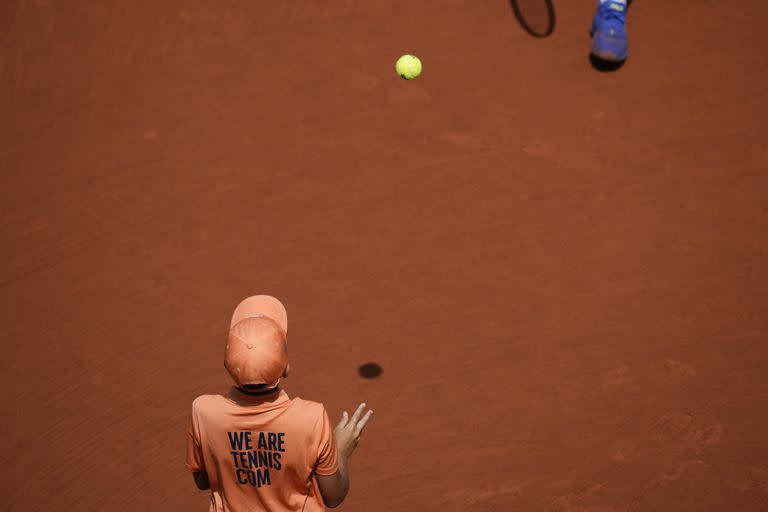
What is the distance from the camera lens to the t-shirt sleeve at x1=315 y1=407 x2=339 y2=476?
3.16 m

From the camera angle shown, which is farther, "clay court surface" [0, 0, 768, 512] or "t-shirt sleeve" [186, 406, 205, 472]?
"clay court surface" [0, 0, 768, 512]

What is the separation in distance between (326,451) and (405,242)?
3.32 metres

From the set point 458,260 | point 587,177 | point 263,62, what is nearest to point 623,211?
point 587,177

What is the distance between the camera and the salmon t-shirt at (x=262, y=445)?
10.3 ft

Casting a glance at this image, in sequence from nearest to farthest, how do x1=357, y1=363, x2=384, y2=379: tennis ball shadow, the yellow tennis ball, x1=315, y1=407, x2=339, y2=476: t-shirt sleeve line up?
x1=315, y1=407, x2=339, y2=476: t-shirt sleeve, x1=357, y1=363, x2=384, y2=379: tennis ball shadow, the yellow tennis ball

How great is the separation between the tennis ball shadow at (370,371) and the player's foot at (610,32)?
3.74 m

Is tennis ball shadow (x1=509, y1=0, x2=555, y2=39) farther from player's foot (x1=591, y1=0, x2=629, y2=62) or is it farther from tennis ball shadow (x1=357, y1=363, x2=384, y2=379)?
tennis ball shadow (x1=357, y1=363, x2=384, y2=379)

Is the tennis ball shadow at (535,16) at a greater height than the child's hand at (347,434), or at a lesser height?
greater

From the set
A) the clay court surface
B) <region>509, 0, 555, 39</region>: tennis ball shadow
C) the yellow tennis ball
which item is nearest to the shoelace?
the clay court surface

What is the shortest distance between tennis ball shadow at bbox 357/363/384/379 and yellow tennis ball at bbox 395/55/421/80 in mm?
2790

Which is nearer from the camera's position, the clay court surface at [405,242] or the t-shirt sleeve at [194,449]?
the t-shirt sleeve at [194,449]

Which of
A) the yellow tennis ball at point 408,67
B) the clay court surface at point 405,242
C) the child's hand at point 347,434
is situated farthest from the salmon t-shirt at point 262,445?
the yellow tennis ball at point 408,67

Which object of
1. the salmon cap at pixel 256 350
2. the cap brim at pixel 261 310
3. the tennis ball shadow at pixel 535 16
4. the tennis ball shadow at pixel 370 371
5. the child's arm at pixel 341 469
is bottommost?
the child's arm at pixel 341 469

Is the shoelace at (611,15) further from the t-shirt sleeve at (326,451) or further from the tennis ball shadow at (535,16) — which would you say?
the t-shirt sleeve at (326,451)
